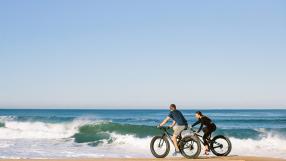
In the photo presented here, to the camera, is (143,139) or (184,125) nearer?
(184,125)

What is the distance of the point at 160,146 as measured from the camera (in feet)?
49.3

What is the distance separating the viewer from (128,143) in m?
28.3

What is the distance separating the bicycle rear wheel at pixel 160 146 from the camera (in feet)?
48.6

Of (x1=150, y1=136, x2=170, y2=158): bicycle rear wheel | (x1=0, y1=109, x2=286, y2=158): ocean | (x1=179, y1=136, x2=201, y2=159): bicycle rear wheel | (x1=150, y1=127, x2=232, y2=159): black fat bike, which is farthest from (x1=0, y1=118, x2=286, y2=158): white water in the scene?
(x1=179, y1=136, x2=201, y2=159): bicycle rear wheel

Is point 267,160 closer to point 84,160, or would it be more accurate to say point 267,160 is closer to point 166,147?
point 166,147

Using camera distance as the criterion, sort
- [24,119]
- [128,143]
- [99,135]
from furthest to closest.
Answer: [24,119] < [99,135] < [128,143]

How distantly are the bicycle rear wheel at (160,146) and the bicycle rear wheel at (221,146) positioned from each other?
1.54 m

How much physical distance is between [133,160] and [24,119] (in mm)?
41620

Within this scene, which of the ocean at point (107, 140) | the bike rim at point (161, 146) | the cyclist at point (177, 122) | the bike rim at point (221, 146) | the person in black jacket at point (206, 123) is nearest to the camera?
the cyclist at point (177, 122)

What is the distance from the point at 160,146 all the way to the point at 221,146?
6.71 ft

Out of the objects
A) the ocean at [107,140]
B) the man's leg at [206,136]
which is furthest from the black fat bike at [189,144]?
the ocean at [107,140]

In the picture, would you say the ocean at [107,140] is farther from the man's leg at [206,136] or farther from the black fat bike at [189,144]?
the man's leg at [206,136]

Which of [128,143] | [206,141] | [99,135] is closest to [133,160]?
[206,141]

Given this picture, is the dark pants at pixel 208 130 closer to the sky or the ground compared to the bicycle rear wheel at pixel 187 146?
closer to the sky
